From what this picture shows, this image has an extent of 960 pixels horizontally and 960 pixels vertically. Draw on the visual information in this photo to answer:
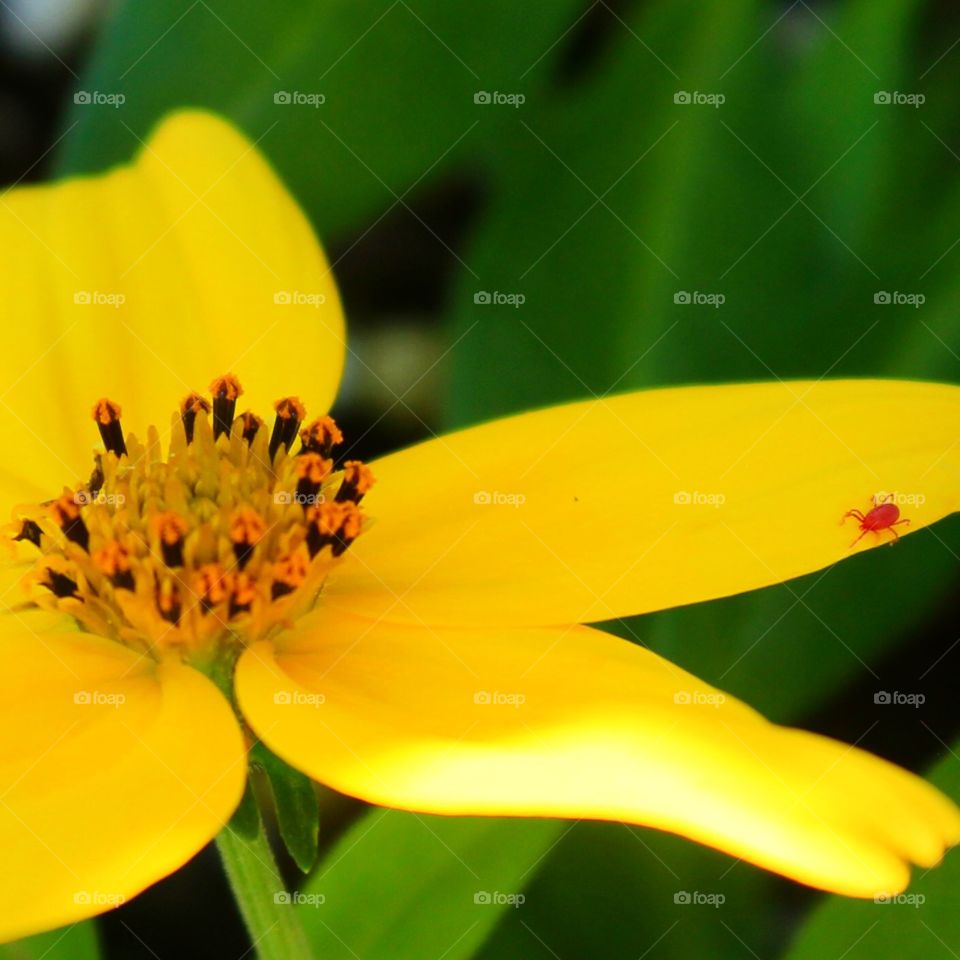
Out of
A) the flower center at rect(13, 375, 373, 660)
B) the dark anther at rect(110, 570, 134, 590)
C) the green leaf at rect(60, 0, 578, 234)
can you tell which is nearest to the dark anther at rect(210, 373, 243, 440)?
the flower center at rect(13, 375, 373, 660)

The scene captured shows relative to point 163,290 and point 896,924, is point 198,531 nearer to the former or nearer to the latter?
point 163,290

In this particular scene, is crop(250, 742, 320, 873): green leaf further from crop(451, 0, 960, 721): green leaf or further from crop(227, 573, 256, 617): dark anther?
crop(451, 0, 960, 721): green leaf

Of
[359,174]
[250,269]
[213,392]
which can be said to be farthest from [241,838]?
[359,174]

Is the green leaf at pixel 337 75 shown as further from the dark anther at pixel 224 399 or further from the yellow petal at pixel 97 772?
the yellow petal at pixel 97 772

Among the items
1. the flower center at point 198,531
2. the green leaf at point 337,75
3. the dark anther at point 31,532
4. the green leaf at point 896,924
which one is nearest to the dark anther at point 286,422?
the flower center at point 198,531

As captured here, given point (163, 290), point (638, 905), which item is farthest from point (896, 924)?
point (163, 290)

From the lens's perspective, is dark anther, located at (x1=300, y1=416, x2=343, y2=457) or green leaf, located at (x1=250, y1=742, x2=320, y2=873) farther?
dark anther, located at (x1=300, y1=416, x2=343, y2=457)

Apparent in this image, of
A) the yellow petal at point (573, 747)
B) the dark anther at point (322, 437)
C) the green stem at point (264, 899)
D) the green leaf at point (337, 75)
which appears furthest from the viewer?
the green leaf at point (337, 75)
